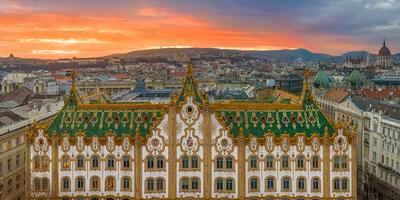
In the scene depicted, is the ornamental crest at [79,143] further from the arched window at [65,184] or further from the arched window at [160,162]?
the arched window at [160,162]

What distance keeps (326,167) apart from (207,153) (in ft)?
64.7

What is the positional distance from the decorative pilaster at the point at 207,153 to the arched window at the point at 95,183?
58.0 ft

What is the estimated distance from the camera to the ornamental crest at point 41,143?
83.4 m

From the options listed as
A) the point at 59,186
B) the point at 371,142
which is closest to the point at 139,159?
the point at 59,186

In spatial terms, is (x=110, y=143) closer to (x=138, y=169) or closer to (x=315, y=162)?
(x=138, y=169)

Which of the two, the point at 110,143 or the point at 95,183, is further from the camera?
the point at 95,183

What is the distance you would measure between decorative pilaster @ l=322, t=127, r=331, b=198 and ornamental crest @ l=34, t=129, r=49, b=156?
45.9 m

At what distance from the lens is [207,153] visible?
3268 inches

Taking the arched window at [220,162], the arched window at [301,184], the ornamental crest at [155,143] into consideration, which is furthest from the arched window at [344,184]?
the ornamental crest at [155,143]

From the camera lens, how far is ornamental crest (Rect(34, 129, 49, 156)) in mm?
83438

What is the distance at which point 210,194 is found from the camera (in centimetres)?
8331

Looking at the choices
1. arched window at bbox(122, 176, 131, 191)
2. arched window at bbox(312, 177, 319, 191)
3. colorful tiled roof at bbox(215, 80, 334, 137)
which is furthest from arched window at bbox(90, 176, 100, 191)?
arched window at bbox(312, 177, 319, 191)

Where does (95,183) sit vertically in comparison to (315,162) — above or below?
below

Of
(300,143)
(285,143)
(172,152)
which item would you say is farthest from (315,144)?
(172,152)
